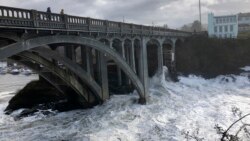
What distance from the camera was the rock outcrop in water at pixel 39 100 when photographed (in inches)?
1051

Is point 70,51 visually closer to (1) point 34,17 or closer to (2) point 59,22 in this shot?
(2) point 59,22

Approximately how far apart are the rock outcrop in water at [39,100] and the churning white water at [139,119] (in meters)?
1.84

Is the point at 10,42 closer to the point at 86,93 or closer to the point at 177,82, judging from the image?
the point at 86,93

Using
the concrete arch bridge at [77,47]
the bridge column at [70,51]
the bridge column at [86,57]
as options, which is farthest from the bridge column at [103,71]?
the bridge column at [70,51]

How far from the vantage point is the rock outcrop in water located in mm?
26703

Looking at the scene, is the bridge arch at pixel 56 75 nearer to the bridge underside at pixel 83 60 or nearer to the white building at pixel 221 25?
the bridge underside at pixel 83 60

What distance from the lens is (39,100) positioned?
94.4 feet

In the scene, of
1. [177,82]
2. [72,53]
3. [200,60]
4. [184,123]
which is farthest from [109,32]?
[200,60]

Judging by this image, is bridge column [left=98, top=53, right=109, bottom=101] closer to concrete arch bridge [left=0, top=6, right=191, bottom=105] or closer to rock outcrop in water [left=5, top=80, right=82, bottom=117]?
concrete arch bridge [left=0, top=6, right=191, bottom=105]

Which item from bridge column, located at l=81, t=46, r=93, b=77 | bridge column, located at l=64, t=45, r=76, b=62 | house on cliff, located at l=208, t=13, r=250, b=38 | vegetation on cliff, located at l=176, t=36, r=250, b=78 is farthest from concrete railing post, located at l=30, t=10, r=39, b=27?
house on cliff, located at l=208, t=13, r=250, b=38

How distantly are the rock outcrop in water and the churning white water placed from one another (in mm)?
1844

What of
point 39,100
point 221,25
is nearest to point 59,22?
point 39,100

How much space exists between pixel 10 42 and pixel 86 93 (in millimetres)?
11583

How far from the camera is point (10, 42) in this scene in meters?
14.2
